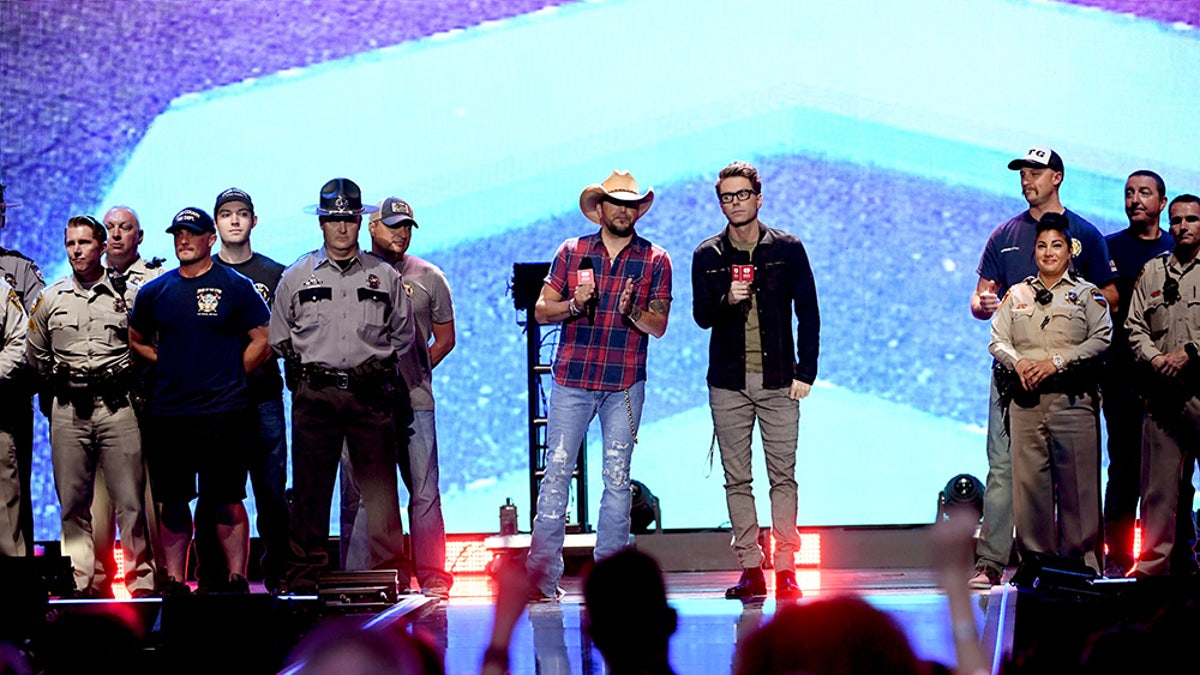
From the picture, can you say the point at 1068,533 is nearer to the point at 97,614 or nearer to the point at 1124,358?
the point at 1124,358

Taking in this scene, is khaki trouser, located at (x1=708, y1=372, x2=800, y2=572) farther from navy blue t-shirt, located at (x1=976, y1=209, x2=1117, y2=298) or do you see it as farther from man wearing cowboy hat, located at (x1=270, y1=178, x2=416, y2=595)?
man wearing cowboy hat, located at (x1=270, y1=178, x2=416, y2=595)

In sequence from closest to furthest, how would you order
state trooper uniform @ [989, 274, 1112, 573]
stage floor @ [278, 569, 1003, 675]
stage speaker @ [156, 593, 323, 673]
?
stage floor @ [278, 569, 1003, 675], stage speaker @ [156, 593, 323, 673], state trooper uniform @ [989, 274, 1112, 573]

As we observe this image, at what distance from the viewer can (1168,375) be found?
658cm

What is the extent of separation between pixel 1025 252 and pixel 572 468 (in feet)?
7.08

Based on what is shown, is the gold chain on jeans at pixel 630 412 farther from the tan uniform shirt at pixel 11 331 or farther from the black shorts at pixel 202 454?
the tan uniform shirt at pixel 11 331

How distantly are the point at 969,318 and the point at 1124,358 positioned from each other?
1610 mm

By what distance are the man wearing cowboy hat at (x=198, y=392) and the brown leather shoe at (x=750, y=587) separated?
2028mm

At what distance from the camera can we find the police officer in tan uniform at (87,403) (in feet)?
22.4

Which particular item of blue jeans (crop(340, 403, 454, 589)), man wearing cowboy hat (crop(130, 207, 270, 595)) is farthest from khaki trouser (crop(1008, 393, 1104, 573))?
man wearing cowboy hat (crop(130, 207, 270, 595))

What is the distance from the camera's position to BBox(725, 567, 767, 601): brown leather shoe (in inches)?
253

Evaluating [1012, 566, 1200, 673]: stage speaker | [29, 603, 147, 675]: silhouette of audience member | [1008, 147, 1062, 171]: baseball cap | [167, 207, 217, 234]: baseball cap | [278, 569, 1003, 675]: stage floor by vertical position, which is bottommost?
[278, 569, 1003, 675]: stage floor

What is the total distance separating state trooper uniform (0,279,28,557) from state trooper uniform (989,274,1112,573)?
13.8ft

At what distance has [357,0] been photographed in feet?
30.3

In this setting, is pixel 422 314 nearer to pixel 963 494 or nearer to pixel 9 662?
pixel 963 494
